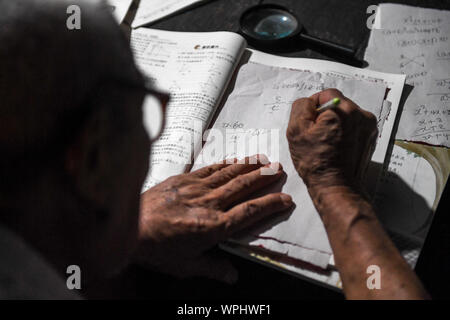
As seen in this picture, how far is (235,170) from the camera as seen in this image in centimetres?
73

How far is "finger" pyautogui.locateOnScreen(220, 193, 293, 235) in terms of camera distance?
2.15 ft

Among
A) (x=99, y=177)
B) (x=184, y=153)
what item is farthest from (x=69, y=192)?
(x=184, y=153)

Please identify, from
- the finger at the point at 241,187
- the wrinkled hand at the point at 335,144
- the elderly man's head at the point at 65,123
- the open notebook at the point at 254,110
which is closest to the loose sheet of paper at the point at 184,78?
the open notebook at the point at 254,110

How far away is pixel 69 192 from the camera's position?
15.2 inches

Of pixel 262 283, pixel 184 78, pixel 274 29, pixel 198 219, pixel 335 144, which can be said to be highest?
pixel 274 29

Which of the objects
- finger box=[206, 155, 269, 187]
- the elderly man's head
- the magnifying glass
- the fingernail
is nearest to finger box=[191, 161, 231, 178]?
finger box=[206, 155, 269, 187]

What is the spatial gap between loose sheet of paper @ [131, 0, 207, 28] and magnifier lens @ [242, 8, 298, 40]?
9.0 inches

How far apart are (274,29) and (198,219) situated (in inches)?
26.0

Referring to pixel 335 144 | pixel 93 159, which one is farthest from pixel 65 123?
pixel 335 144

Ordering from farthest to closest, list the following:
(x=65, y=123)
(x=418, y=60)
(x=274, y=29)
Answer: (x=274, y=29) → (x=418, y=60) → (x=65, y=123)

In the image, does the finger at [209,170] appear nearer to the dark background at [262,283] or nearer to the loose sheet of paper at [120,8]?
the dark background at [262,283]

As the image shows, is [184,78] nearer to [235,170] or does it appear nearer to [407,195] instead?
[235,170]

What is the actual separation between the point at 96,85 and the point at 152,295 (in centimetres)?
47

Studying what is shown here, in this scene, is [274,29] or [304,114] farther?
[274,29]
